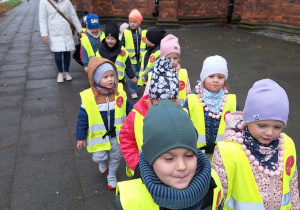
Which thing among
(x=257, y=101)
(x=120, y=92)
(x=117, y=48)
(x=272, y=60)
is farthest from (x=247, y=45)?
(x=257, y=101)

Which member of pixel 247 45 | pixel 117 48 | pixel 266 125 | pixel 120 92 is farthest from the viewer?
pixel 247 45

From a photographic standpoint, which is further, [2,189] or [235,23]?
[235,23]

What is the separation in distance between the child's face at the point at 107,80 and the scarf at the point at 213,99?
975mm

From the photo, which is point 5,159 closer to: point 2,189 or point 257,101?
point 2,189

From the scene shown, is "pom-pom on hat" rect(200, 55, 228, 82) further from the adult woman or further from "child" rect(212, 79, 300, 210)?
the adult woman

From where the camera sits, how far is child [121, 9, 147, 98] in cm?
560

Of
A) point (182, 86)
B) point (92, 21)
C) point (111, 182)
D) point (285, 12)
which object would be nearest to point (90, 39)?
point (92, 21)

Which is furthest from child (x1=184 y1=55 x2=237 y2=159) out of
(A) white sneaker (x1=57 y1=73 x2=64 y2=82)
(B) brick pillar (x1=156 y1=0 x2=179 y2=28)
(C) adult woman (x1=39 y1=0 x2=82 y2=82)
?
(B) brick pillar (x1=156 y1=0 x2=179 y2=28)

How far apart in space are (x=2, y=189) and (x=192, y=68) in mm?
5452

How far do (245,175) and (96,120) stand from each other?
1650mm

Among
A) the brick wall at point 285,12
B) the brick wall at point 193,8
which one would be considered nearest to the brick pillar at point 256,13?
the brick wall at point 193,8

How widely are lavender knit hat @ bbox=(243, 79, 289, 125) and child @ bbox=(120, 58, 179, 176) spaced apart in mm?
720

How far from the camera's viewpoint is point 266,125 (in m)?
1.76

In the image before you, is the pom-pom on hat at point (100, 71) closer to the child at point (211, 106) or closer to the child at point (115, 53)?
the child at point (211, 106)
